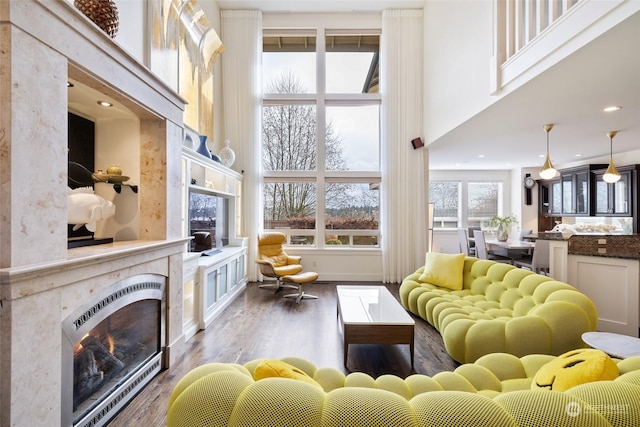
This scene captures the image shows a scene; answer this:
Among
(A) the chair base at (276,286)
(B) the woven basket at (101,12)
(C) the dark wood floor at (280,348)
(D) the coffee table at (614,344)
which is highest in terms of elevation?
(B) the woven basket at (101,12)

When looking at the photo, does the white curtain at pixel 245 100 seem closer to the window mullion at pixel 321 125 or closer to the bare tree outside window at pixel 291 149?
the bare tree outside window at pixel 291 149

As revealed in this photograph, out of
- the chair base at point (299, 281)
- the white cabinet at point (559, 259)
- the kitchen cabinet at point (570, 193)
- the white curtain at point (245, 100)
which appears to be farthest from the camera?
the kitchen cabinet at point (570, 193)

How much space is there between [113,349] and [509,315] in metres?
3.17

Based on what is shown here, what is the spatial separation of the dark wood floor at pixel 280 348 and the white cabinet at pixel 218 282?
14 centimetres

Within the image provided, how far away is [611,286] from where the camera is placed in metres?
2.94

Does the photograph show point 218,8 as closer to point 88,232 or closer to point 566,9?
A: point 88,232

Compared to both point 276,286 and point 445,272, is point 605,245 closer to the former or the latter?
point 445,272

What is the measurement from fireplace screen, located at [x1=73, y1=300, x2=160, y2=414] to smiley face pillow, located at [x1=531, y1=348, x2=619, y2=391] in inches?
91.0

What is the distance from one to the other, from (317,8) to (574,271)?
5664 millimetres

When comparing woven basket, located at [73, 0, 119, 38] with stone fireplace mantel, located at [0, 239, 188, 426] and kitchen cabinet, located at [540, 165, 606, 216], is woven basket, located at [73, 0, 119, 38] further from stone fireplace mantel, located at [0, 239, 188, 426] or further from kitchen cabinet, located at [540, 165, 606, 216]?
kitchen cabinet, located at [540, 165, 606, 216]

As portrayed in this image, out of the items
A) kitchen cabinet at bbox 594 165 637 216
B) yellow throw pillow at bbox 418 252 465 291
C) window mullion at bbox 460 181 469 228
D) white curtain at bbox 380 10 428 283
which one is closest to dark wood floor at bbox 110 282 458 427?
yellow throw pillow at bbox 418 252 465 291

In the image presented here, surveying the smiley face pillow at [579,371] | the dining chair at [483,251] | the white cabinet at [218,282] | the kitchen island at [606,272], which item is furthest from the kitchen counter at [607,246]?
the white cabinet at [218,282]

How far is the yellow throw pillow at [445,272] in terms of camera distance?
11.1 feet

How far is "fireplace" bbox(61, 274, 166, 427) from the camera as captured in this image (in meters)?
1.49
